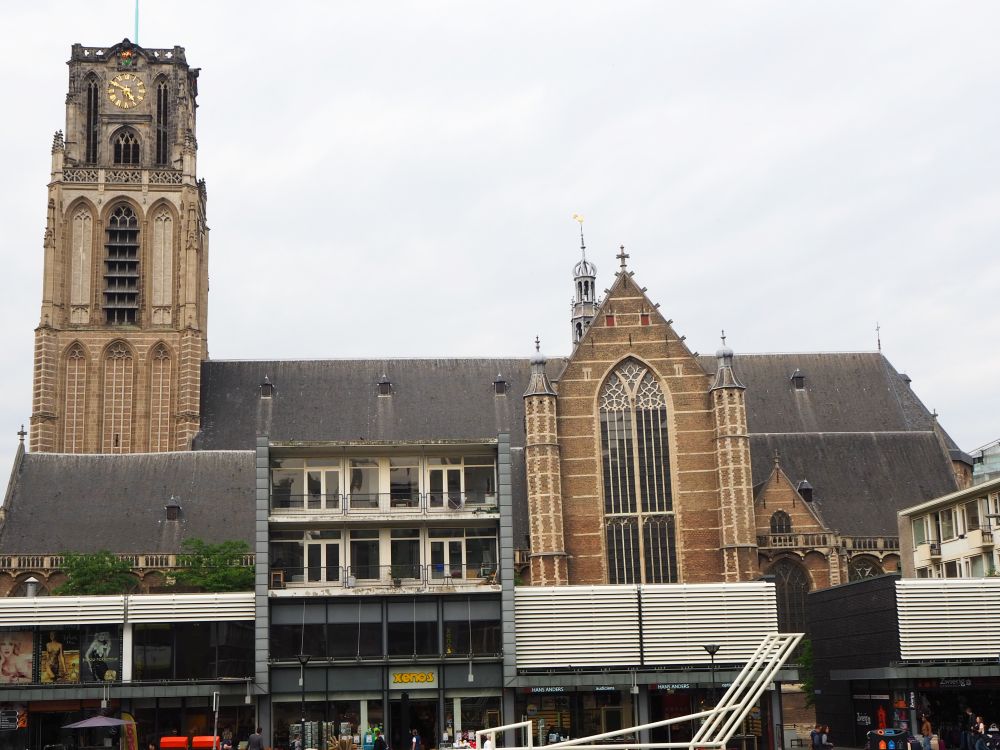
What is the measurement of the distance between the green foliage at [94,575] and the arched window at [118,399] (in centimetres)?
1092

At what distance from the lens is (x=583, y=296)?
8994 cm

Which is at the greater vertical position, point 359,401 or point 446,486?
point 359,401

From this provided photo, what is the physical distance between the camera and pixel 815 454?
2625 inches

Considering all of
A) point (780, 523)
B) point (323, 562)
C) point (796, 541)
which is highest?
point (780, 523)

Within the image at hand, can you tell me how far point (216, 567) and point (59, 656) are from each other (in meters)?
12.2

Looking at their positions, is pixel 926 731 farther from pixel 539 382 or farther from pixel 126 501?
pixel 126 501


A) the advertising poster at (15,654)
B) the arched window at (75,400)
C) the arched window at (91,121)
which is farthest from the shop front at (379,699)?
the arched window at (91,121)

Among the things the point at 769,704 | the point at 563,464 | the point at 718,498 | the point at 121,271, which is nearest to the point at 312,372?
the point at 121,271

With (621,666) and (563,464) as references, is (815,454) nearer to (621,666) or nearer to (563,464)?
(563,464)

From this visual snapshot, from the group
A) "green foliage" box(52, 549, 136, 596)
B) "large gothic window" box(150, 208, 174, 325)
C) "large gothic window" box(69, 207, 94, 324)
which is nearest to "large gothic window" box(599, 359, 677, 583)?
"green foliage" box(52, 549, 136, 596)

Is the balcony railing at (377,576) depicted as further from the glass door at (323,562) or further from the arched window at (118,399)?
the arched window at (118,399)

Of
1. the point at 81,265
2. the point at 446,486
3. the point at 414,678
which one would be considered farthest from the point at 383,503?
the point at 81,265

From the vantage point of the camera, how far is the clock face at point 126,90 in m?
72.8

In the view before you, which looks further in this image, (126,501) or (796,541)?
(126,501)
